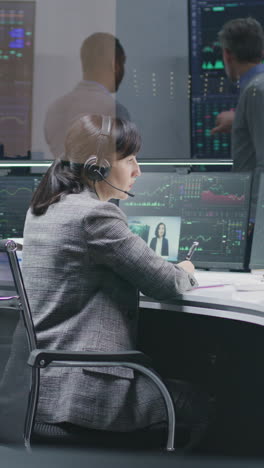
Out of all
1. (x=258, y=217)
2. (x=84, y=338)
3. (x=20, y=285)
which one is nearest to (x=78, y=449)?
(x=20, y=285)

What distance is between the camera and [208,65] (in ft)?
9.59

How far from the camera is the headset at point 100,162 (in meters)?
1.24

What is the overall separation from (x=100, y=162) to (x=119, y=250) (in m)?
0.25

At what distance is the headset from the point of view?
1.24 m

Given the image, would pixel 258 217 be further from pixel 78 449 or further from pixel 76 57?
pixel 78 449

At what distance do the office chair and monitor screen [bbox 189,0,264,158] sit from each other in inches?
74.4

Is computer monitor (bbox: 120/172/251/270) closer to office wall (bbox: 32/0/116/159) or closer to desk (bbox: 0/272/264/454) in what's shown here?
desk (bbox: 0/272/264/454)

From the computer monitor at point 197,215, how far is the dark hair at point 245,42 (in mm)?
543

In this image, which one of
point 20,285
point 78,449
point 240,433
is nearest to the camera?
point 78,449

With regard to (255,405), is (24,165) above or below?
above

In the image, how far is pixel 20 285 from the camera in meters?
0.96

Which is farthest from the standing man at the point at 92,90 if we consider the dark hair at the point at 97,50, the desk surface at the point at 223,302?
the desk surface at the point at 223,302

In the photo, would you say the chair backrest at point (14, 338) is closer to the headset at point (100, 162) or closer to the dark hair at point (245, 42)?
the headset at point (100, 162)

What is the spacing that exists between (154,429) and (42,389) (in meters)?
0.24
